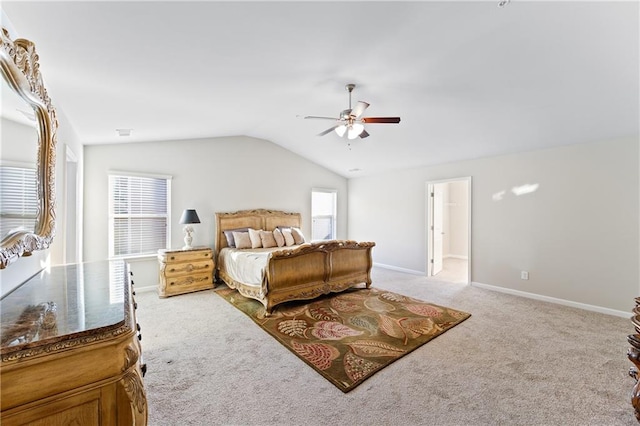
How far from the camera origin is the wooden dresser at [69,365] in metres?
0.83

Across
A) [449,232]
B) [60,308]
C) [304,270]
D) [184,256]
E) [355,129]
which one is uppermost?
[355,129]

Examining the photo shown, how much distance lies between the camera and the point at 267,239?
5.37 meters

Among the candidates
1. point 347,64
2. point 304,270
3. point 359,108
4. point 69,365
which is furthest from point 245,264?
point 69,365

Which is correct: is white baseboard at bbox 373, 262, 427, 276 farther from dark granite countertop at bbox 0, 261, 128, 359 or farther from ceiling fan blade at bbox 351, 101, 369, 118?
dark granite countertop at bbox 0, 261, 128, 359

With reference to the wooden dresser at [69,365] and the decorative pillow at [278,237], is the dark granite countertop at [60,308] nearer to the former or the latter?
the wooden dresser at [69,365]

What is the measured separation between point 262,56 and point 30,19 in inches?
55.9

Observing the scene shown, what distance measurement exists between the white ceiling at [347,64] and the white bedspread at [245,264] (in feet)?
6.96

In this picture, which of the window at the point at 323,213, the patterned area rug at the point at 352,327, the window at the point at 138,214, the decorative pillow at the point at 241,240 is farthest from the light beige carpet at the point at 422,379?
the window at the point at 323,213

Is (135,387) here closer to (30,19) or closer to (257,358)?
(257,358)

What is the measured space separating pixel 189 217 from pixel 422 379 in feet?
13.6

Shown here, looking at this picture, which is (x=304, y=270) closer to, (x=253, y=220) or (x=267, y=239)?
(x=267, y=239)

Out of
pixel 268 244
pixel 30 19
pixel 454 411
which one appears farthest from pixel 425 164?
pixel 30 19

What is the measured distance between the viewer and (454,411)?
1.91m

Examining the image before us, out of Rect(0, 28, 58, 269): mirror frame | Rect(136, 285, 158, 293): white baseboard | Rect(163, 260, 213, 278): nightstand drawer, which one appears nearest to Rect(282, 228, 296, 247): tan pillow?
Rect(163, 260, 213, 278): nightstand drawer
